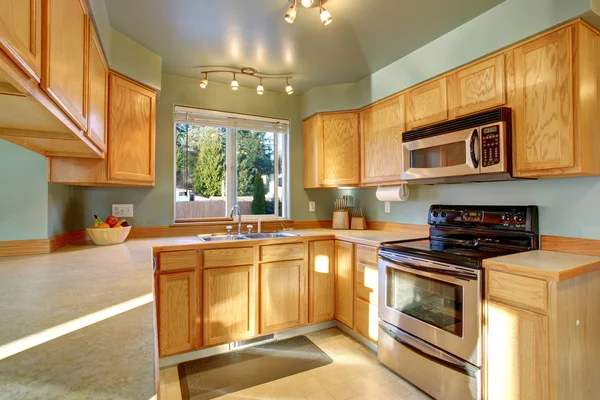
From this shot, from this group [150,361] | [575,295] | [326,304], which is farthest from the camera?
[326,304]

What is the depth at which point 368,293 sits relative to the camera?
7.88 feet

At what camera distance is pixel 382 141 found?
2.70 metres

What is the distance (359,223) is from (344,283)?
2.28 ft

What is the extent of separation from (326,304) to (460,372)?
4.19 feet

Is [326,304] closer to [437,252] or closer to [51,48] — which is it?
[437,252]

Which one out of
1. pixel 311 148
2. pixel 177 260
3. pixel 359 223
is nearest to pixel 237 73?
pixel 311 148

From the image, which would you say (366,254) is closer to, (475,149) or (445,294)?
(445,294)

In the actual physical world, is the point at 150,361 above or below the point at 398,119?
below

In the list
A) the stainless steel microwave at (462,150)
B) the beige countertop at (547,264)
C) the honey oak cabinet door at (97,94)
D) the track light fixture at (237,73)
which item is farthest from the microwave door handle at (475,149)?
the honey oak cabinet door at (97,94)

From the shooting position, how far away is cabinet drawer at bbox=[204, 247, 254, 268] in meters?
2.31

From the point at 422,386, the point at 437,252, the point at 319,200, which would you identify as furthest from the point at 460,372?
the point at 319,200

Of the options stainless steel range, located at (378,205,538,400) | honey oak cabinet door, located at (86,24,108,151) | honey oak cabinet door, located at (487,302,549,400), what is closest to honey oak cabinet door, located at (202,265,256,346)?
stainless steel range, located at (378,205,538,400)

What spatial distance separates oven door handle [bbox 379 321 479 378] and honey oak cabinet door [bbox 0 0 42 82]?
7.29 ft

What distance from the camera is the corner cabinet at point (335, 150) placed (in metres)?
3.02
